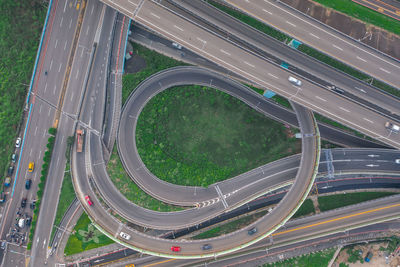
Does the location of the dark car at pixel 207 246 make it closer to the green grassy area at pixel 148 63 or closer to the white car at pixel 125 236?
the white car at pixel 125 236

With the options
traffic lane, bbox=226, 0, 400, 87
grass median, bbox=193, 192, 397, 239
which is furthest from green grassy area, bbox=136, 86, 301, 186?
traffic lane, bbox=226, 0, 400, 87

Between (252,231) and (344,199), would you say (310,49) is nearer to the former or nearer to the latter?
(344,199)

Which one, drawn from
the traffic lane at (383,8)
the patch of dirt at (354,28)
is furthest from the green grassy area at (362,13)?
the traffic lane at (383,8)

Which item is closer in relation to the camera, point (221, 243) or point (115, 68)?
point (221, 243)

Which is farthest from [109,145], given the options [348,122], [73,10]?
[348,122]

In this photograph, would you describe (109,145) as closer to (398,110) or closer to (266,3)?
(266,3)
